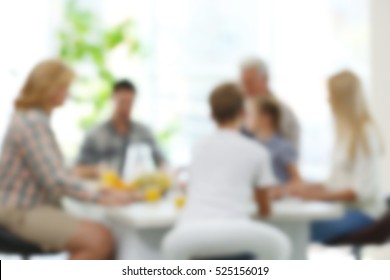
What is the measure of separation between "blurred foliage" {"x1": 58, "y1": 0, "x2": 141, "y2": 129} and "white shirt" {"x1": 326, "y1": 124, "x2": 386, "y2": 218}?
254 cm

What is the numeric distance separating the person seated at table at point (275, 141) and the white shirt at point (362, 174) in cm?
18

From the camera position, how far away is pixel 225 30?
18.7 ft

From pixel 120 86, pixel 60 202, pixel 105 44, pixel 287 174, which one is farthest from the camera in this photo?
pixel 105 44

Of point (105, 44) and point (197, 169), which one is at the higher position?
point (105, 44)

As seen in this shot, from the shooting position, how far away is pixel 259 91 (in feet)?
10.8

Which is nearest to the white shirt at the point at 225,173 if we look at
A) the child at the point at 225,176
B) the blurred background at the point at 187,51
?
the child at the point at 225,176

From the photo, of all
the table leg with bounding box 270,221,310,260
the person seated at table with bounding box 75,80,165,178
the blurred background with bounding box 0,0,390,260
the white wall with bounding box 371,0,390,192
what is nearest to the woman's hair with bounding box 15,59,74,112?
the person seated at table with bounding box 75,80,165,178

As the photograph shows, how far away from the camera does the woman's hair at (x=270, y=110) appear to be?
9.73 ft

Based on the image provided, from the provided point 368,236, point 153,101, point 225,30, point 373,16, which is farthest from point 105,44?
point 368,236

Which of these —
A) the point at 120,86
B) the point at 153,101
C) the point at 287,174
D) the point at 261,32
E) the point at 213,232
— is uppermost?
the point at 261,32

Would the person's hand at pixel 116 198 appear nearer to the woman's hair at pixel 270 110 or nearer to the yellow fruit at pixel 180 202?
the yellow fruit at pixel 180 202

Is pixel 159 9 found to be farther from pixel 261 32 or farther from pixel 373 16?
pixel 373 16

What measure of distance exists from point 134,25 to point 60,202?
9.46 ft

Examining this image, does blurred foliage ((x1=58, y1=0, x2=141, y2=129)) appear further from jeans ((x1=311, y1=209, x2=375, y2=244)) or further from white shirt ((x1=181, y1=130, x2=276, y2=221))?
white shirt ((x1=181, y1=130, x2=276, y2=221))
